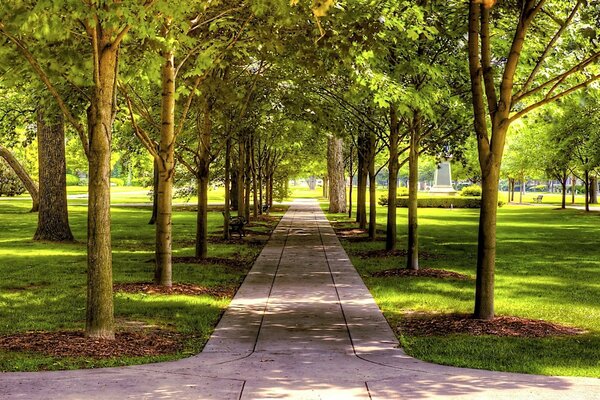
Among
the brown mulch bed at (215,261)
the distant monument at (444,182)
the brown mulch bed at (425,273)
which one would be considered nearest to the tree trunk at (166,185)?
the brown mulch bed at (215,261)

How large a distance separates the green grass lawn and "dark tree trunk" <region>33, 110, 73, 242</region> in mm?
663

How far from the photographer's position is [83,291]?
42.3 ft

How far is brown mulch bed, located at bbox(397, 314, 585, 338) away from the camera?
954 centimetres

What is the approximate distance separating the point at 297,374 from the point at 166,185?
24.1ft

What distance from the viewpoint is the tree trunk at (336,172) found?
41.6 m

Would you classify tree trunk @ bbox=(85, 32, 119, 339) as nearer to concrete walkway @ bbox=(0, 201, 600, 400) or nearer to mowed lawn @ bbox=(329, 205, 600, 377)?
concrete walkway @ bbox=(0, 201, 600, 400)

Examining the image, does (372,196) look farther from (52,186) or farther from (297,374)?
(297,374)

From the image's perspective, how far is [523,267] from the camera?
18.0 m

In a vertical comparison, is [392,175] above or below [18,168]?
below

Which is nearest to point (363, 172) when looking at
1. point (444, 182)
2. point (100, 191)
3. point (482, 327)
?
point (482, 327)

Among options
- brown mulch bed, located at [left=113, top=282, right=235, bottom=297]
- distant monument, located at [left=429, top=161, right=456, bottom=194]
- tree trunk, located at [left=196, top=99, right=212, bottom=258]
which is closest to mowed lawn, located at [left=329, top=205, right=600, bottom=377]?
brown mulch bed, located at [left=113, top=282, right=235, bottom=297]

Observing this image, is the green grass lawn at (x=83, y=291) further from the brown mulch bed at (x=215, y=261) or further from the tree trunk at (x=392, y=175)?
the tree trunk at (x=392, y=175)

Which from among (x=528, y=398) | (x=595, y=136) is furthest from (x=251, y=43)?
(x=595, y=136)

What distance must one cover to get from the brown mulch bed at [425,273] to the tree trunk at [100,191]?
7644 millimetres
